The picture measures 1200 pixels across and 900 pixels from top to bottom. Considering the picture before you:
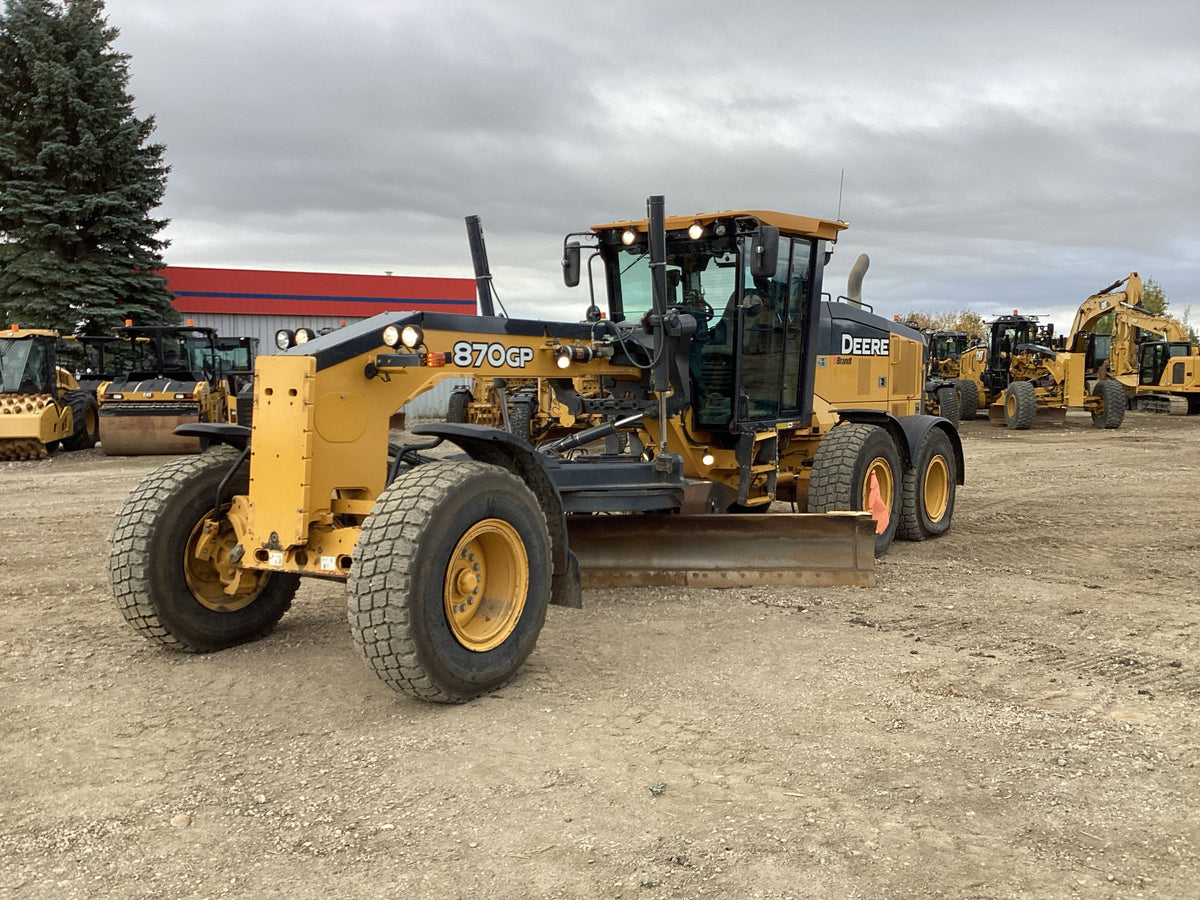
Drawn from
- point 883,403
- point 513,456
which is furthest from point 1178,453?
point 513,456

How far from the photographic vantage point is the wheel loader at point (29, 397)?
17.4 metres

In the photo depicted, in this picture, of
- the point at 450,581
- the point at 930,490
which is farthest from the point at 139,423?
the point at 450,581

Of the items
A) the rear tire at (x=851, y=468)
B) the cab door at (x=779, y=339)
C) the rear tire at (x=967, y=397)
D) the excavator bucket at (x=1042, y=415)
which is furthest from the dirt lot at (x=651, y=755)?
the rear tire at (x=967, y=397)

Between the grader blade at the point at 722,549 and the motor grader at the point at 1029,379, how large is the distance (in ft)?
61.7

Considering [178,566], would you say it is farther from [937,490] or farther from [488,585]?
[937,490]

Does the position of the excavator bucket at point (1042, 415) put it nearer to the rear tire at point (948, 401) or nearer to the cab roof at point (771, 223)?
the rear tire at point (948, 401)

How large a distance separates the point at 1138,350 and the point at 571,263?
1075 inches

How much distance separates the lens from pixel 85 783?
401cm

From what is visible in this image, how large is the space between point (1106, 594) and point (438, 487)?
15.8 ft

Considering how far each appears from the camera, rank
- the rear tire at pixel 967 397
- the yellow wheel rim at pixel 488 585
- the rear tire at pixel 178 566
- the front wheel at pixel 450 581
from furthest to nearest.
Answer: the rear tire at pixel 967 397, the rear tire at pixel 178 566, the yellow wheel rim at pixel 488 585, the front wheel at pixel 450 581

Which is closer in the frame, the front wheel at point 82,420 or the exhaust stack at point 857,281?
the exhaust stack at point 857,281

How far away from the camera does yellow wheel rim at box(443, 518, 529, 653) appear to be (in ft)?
16.1

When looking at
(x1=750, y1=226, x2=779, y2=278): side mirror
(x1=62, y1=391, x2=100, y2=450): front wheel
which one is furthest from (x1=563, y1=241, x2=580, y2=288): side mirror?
(x1=62, y1=391, x2=100, y2=450): front wheel

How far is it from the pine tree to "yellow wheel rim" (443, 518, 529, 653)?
78.4ft
